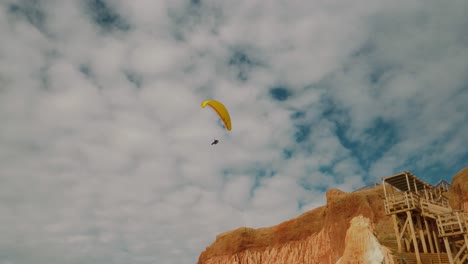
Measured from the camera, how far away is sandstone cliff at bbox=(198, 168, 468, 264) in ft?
111

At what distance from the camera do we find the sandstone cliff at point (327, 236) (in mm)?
33812

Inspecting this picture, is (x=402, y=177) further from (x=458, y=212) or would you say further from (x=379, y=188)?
(x=379, y=188)

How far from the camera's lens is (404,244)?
96.4 ft

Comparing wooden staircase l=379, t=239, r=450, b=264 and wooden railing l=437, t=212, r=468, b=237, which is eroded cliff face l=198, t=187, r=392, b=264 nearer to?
wooden staircase l=379, t=239, r=450, b=264

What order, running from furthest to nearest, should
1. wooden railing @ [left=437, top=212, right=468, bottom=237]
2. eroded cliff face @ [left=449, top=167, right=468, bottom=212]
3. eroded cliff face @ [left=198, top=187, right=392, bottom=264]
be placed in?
eroded cliff face @ [left=198, top=187, right=392, bottom=264] → eroded cliff face @ [left=449, top=167, right=468, bottom=212] → wooden railing @ [left=437, top=212, right=468, bottom=237]

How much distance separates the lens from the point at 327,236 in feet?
165

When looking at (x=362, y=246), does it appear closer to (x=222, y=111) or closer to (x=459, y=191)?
(x=459, y=191)

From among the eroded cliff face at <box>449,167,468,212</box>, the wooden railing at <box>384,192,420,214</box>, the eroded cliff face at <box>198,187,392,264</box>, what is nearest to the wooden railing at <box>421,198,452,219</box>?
the wooden railing at <box>384,192,420,214</box>

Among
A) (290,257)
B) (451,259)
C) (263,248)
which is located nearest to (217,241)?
(263,248)

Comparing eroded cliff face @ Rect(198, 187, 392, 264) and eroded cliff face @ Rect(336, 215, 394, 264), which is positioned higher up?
eroded cliff face @ Rect(198, 187, 392, 264)

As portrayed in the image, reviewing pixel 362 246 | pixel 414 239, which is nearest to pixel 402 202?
pixel 414 239

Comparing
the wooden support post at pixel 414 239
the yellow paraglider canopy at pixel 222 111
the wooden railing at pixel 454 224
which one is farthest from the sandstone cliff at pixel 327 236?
the yellow paraglider canopy at pixel 222 111

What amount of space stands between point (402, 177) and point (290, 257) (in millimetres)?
29469

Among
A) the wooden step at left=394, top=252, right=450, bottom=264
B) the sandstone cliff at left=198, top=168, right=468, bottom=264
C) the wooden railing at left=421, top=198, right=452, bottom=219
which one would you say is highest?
the sandstone cliff at left=198, top=168, right=468, bottom=264
